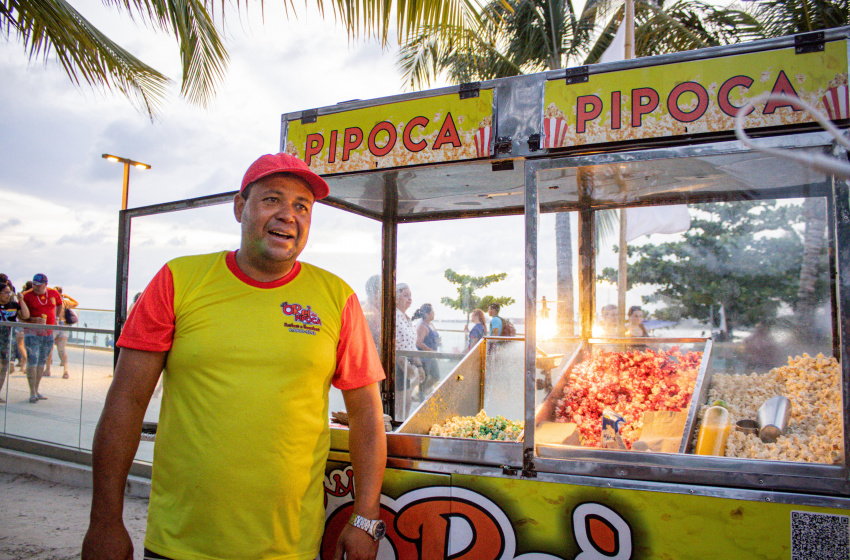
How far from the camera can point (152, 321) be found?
1.66 meters

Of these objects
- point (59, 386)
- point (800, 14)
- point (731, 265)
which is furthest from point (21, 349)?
point (800, 14)

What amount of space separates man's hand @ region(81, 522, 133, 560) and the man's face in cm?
91

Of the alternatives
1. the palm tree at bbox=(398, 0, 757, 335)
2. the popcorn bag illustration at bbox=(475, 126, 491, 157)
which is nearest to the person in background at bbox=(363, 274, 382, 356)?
the popcorn bag illustration at bbox=(475, 126, 491, 157)

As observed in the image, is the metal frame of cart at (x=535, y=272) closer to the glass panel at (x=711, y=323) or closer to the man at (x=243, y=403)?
the glass panel at (x=711, y=323)

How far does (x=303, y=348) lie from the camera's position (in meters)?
1.72

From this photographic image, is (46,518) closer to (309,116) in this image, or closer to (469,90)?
(309,116)

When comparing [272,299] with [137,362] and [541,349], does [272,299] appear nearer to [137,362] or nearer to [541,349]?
[137,362]

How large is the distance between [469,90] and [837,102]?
1292 mm

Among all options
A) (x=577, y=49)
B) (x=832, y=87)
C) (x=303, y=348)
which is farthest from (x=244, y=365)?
(x=577, y=49)

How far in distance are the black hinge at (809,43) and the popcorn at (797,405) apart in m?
1.10

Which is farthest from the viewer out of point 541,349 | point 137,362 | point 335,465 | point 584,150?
point 541,349

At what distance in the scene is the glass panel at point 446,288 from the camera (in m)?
4.00

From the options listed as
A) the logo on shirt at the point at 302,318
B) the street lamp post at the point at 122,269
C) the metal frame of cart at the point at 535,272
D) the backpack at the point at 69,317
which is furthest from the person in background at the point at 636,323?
the backpack at the point at 69,317

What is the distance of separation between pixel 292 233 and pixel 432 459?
108cm
